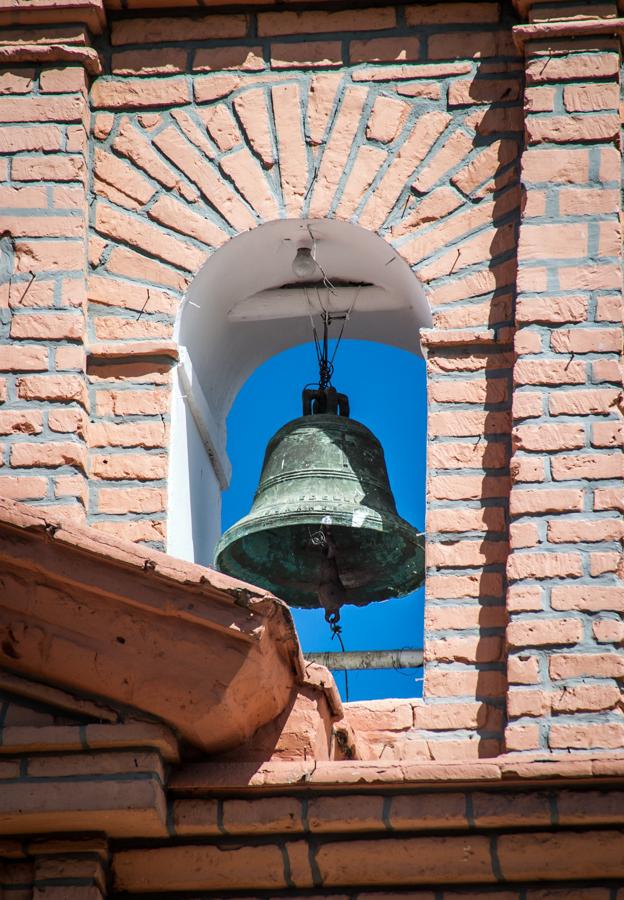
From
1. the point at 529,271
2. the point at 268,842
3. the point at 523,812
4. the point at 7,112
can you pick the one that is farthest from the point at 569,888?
the point at 7,112

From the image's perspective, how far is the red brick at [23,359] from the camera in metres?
7.71

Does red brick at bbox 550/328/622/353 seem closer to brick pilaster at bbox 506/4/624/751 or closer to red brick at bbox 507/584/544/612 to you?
brick pilaster at bbox 506/4/624/751

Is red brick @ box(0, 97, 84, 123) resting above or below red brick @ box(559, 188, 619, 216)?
above

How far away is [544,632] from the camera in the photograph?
7.10m

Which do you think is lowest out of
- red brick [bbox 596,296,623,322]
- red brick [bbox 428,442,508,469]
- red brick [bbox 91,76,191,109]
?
red brick [bbox 428,442,508,469]

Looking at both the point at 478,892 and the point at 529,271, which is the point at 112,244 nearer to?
the point at 529,271

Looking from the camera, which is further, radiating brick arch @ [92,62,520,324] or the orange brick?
radiating brick arch @ [92,62,520,324]

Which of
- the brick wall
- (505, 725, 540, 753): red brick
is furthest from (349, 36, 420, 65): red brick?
(505, 725, 540, 753): red brick

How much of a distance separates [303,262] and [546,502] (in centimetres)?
137

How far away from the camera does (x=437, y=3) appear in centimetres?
820

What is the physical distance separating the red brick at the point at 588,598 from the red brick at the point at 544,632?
0.05 meters

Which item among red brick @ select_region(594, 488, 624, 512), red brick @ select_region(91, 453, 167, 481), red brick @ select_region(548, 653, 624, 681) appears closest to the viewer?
red brick @ select_region(548, 653, 624, 681)

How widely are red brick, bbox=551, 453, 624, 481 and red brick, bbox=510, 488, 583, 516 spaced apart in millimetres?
53

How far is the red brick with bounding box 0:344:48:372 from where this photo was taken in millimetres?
7707
